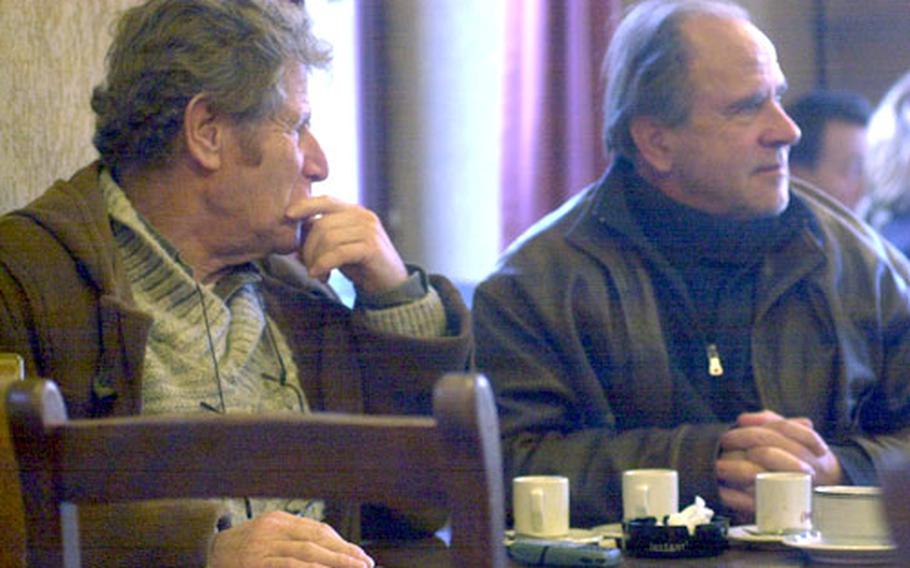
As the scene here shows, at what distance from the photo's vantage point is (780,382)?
217 cm

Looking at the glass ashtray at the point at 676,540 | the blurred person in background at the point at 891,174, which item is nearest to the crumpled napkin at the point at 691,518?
the glass ashtray at the point at 676,540

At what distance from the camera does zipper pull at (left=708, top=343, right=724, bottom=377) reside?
7.11ft

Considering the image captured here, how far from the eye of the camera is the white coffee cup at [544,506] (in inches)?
63.6

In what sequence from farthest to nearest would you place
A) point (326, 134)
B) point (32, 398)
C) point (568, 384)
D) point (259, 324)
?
point (326, 134)
point (568, 384)
point (259, 324)
point (32, 398)

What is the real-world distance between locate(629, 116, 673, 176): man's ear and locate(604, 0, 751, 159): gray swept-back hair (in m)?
0.01

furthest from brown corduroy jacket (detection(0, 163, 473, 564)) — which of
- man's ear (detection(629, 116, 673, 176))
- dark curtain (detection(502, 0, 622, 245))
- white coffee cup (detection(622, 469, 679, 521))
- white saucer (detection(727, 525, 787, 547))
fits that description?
dark curtain (detection(502, 0, 622, 245))

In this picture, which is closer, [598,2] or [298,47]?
[298,47]

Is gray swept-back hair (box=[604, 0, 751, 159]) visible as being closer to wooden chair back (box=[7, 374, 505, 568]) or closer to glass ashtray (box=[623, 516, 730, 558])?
glass ashtray (box=[623, 516, 730, 558])

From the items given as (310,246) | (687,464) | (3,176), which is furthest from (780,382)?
(3,176)

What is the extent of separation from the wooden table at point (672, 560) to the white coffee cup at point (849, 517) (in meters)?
0.04

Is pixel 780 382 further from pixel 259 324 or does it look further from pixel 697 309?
pixel 259 324

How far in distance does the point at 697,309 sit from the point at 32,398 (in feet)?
4.71

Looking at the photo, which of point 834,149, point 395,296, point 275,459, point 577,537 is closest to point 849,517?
point 577,537

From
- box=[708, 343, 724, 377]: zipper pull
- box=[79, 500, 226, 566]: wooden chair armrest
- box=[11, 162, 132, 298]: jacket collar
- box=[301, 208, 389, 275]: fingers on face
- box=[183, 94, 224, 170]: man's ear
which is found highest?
box=[183, 94, 224, 170]: man's ear
